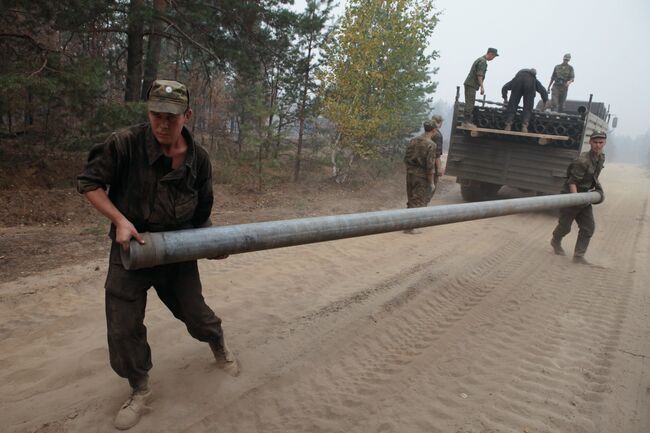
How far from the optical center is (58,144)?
928cm

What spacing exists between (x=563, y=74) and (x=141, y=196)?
13138 mm

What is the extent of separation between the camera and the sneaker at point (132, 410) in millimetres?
2559

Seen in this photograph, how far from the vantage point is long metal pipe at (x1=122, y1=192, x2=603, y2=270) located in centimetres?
207

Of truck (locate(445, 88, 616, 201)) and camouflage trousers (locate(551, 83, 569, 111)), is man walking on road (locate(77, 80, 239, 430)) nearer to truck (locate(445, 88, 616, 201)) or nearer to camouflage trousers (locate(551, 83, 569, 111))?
truck (locate(445, 88, 616, 201))

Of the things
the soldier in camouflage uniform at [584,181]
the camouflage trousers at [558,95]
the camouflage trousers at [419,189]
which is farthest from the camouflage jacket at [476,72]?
the camouflage trousers at [558,95]

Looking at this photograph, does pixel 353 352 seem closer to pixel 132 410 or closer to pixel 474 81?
pixel 132 410

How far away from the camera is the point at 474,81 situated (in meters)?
9.84

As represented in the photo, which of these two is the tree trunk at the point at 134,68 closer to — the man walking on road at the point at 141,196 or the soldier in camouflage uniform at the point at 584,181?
the man walking on road at the point at 141,196

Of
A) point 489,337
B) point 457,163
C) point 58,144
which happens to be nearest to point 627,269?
point 489,337

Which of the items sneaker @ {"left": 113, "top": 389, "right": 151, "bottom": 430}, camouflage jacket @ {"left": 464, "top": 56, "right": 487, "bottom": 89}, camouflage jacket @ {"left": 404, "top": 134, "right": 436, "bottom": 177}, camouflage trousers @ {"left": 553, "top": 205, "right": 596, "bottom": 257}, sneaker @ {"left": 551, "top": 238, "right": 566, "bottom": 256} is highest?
camouflage jacket @ {"left": 464, "top": 56, "right": 487, "bottom": 89}

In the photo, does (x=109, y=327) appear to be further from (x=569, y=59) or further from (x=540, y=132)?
(x=569, y=59)

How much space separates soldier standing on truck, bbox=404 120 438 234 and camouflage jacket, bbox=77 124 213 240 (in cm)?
586

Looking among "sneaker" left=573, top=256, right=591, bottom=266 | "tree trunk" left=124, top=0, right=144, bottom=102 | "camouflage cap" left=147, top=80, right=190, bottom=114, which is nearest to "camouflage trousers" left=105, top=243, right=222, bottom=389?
"camouflage cap" left=147, top=80, right=190, bottom=114

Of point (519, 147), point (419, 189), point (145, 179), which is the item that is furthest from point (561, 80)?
point (145, 179)
